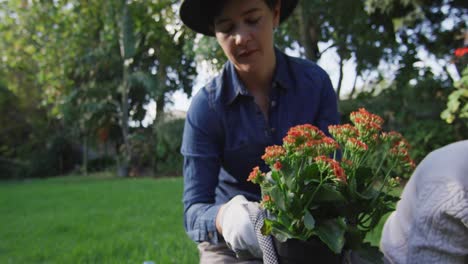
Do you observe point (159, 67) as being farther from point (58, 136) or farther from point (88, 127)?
point (58, 136)

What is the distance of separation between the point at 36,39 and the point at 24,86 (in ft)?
26.5

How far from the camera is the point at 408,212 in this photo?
4.54 feet

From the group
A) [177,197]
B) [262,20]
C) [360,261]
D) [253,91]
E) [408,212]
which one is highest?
[262,20]

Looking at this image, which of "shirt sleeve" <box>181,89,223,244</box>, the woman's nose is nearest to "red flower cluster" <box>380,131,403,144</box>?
the woman's nose

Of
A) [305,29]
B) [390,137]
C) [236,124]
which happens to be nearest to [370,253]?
[390,137]

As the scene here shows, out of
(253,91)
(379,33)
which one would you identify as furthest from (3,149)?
(253,91)

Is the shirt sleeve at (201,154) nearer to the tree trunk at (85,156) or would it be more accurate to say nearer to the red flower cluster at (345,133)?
the red flower cluster at (345,133)

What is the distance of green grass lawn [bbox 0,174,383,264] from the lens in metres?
3.42

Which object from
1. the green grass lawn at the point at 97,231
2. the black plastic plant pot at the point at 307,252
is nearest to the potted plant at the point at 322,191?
the black plastic plant pot at the point at 307,252

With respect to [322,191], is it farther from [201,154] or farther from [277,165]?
[201,154]

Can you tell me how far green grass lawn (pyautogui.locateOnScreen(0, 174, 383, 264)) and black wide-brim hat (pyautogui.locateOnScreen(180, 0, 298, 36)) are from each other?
1560 millimetres

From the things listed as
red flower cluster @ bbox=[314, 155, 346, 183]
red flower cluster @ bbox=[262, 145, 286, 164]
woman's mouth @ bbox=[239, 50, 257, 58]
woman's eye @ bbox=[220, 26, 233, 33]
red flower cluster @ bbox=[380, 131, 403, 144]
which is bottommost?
red flower cluster @ bbox=[314, 155, 346, 183]

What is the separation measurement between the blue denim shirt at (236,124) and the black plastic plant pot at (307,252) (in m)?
0.63

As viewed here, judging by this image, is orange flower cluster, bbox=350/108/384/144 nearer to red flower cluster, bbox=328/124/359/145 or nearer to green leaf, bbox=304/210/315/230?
red flower cluster, bbox=328/124/359/145
